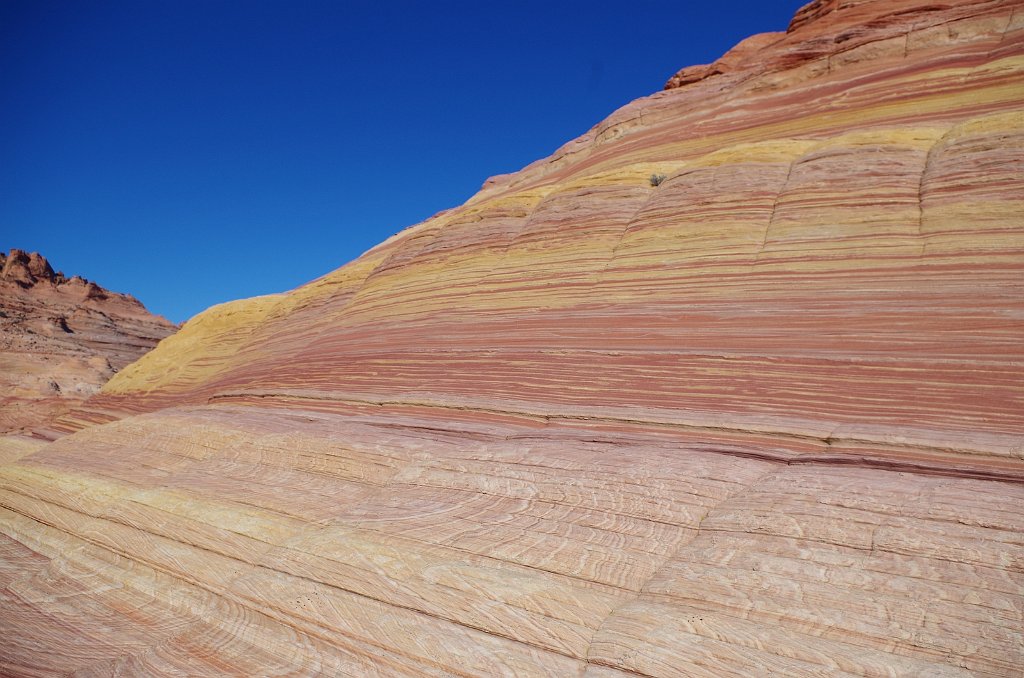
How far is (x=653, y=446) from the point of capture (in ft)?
20.6

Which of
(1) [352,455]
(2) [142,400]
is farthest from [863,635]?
(2) [142,400]

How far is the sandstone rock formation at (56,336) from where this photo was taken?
3084 cm

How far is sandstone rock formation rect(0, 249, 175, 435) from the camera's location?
3084 cm

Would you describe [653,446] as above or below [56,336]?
below

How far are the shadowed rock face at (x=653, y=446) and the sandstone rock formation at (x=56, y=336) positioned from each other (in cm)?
2182

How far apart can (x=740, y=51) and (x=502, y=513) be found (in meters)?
17.4

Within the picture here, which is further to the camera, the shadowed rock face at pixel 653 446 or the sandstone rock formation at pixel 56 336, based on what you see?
the sandstone rock formation at pixel 56 336

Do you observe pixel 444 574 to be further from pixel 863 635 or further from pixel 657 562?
pixel 863 635

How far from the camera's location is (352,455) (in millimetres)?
7457

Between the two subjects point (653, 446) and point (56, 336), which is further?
point (56, 336)

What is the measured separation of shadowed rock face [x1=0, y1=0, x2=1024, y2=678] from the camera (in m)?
4.09

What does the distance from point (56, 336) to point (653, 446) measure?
45.3m

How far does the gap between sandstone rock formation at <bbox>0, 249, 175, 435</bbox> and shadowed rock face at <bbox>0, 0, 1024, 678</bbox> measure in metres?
21.8

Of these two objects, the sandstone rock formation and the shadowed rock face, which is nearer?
the shadowed rock face
